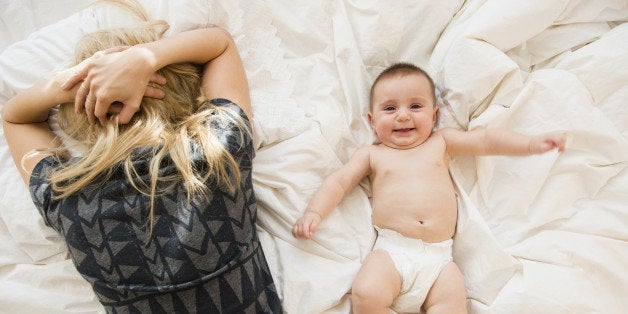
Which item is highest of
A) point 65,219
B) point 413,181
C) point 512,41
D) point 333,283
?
point 512,41

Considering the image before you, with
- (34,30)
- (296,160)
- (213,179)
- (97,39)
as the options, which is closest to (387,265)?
(296,160)

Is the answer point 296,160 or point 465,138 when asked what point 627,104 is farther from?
point 296,160

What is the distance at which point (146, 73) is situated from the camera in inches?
33.6

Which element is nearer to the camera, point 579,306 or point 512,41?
point 579,306

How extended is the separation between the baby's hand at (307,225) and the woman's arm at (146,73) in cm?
26

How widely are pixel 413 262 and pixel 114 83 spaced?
27.3 inches

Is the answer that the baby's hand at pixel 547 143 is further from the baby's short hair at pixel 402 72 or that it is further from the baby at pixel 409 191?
the baby's short hair at pixel 402 72

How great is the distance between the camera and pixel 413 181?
40.6 inches

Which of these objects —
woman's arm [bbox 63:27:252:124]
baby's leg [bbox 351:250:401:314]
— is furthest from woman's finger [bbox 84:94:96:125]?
baby's leg [bbox 351:250:401:314]

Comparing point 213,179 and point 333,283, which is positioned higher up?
point 213,179

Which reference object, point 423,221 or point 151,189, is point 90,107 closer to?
point 151,189

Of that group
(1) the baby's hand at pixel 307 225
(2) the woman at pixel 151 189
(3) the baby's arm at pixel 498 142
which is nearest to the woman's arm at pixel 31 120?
(2) the woman at pixel 151 189

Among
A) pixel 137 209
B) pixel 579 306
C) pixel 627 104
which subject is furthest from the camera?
pixel 627 104

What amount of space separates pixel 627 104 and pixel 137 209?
106cm
